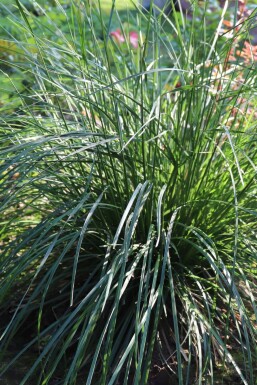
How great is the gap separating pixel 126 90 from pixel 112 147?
0.45 meters

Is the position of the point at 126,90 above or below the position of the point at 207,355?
above

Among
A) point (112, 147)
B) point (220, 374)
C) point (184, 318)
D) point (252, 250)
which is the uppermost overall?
point (112, 147)

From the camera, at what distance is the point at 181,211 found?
2723mm

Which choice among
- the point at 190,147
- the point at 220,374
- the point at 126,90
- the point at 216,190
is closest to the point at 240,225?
the point at 216,190

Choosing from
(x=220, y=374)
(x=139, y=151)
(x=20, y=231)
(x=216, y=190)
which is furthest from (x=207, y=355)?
(x=20, y=231)

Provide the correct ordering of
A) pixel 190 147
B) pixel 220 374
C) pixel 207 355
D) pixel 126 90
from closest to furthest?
pixel 207 355
pixel 220 374
pixel 190 147
pixel 126 90

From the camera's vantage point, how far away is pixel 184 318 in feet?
8.58

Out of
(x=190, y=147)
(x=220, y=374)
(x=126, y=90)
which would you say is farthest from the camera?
(x=126, y=90)

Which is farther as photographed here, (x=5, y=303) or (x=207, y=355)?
(x=5, y=303)

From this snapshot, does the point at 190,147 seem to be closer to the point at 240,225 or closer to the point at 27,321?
the point at 240,225

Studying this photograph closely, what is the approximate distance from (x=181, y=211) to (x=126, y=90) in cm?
69

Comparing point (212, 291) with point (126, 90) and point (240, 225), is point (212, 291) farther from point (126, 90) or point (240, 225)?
point (126, 90)

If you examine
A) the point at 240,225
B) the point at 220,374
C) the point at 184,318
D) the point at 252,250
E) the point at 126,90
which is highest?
the point at 126,90

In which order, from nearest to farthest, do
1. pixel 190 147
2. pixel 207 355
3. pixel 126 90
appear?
pixel 207 355 → pixel 190 147 → pixel 126 90
